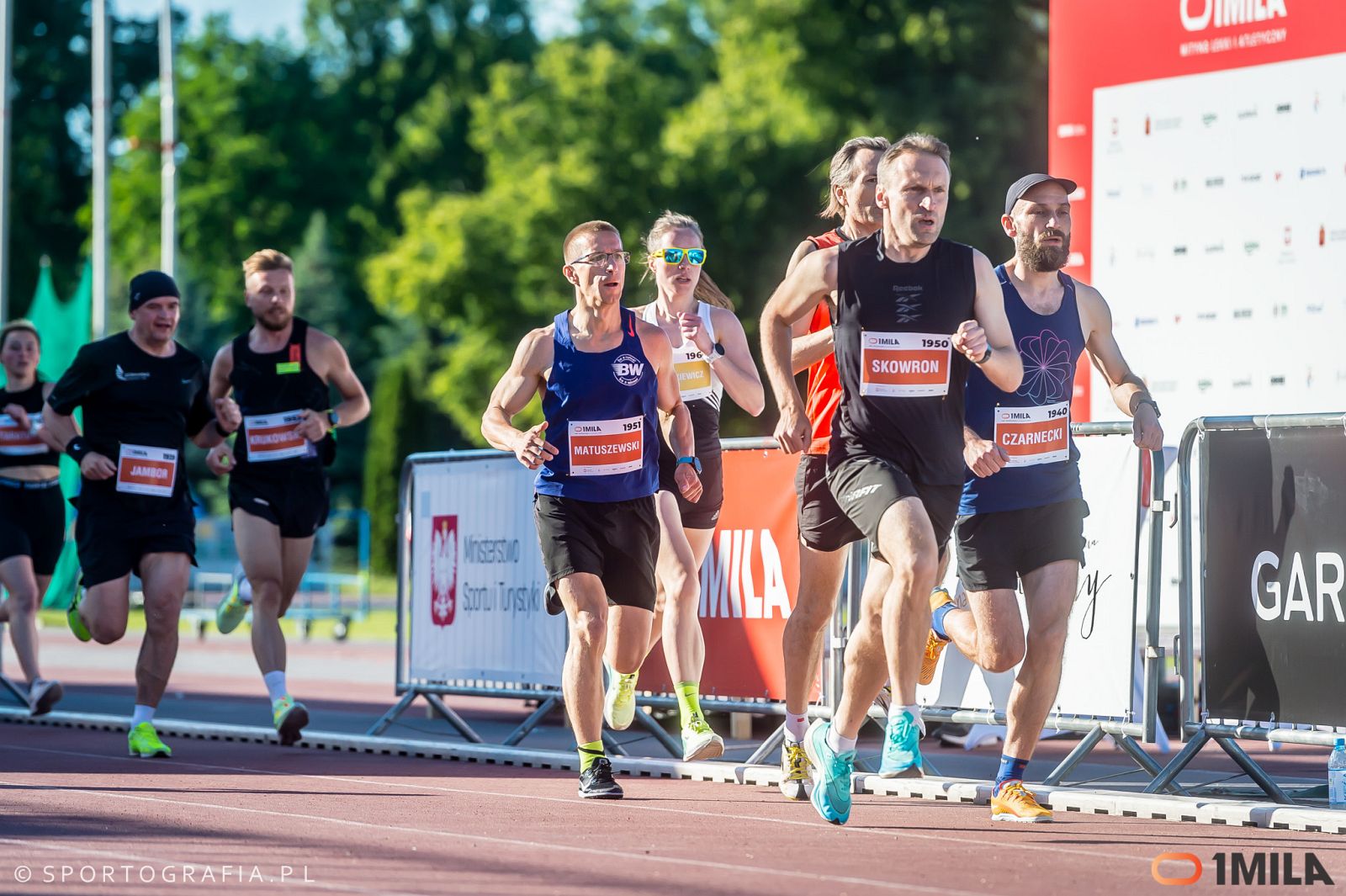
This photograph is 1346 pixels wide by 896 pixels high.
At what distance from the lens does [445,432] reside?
6288 centimetres

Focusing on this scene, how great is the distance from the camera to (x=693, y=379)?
942cm

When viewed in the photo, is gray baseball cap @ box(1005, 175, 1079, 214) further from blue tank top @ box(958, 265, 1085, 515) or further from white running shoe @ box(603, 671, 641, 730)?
white running shoe @ box(603, 671, 641, 730)

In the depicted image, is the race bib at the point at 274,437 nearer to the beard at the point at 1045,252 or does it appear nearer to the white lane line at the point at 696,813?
the white lane line at the point at 696,813

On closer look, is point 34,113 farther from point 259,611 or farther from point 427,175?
point 259,611

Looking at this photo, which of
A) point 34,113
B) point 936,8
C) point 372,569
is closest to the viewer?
point 936,8

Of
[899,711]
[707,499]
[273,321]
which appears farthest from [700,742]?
[273,321]

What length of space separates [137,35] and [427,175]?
11.3 m

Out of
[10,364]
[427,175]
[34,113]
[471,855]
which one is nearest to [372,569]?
[427,175]

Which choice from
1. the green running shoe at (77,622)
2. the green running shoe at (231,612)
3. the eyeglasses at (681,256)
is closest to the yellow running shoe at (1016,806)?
the eyeglasses at (681,256)

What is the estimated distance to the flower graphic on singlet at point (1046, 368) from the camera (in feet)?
25.0

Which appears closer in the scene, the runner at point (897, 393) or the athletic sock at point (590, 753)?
the runner at point (897, 393)

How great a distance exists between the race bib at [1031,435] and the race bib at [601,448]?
4.96 ft

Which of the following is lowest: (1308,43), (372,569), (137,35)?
(372,569)

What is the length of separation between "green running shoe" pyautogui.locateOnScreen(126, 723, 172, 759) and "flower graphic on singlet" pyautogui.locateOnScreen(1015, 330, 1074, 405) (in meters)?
4.91
